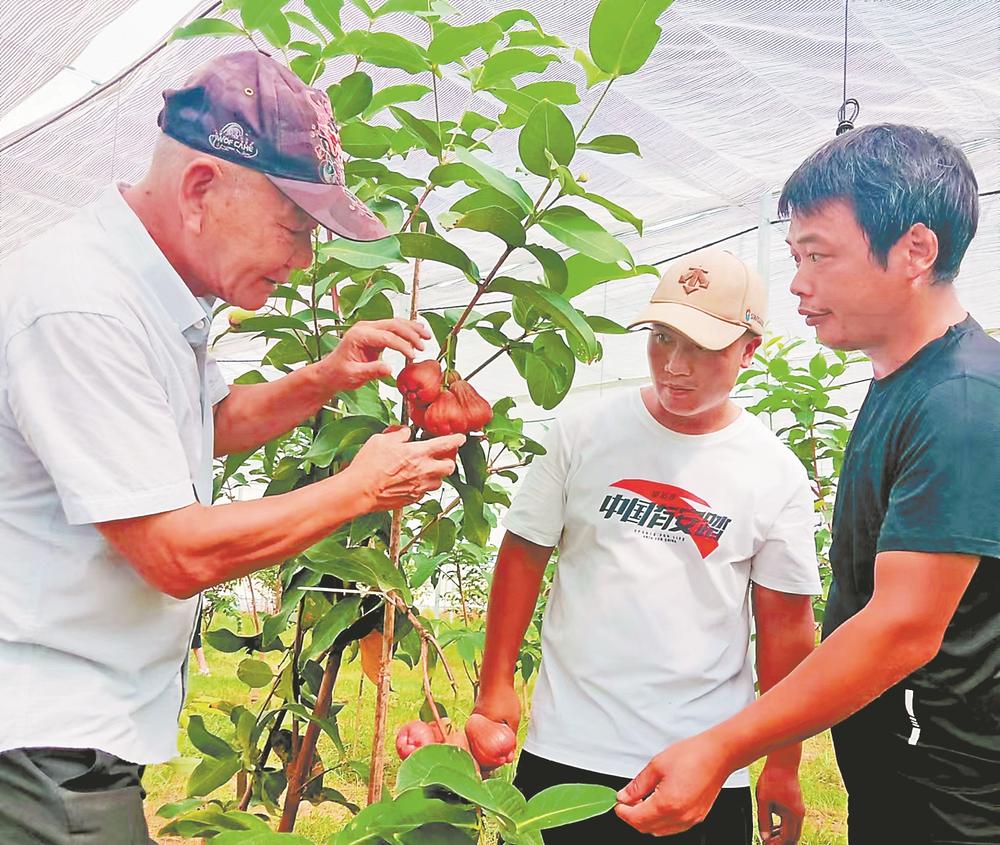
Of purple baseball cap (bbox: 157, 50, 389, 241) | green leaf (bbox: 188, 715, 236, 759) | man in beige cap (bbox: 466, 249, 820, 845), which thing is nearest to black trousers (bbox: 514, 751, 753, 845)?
man in beige cap (bbox: 466, 249, 820, 845)

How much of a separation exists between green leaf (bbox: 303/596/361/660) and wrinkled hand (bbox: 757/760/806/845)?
682 millimetres

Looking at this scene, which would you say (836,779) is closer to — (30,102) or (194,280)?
(194,280)

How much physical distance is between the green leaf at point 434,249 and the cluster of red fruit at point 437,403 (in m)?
0.13

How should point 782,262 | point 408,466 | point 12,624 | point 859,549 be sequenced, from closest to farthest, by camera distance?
point 12,624 < point 408,466 < point 859,549 < point 782,262

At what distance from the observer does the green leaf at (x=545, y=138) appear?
1.02m

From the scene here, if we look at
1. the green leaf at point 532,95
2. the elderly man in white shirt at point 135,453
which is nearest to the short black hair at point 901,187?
the green leaf at point 532,95

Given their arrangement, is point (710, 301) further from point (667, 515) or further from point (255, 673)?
point (255, 673)

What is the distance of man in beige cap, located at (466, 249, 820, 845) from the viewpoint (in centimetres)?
134

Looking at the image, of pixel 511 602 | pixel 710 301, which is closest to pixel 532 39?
pixel 710 301

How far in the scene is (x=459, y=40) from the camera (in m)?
1.16

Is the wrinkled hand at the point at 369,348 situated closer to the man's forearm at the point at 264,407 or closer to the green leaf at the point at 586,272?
the man's forearm at the point at 264,407

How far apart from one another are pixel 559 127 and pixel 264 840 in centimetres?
82

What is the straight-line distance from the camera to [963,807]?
3.50 ft

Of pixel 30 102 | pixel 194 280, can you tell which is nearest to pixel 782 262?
pixel 30 102
